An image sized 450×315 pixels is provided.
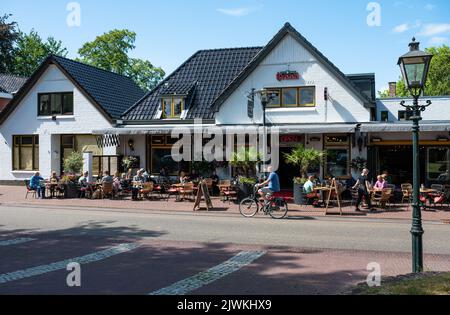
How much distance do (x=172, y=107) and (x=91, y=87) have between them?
5.60 m

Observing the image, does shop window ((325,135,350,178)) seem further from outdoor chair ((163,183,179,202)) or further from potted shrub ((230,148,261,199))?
outdoor chair ((163,183,179,202))

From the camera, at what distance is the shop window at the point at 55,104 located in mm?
27609

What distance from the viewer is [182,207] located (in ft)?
58.8

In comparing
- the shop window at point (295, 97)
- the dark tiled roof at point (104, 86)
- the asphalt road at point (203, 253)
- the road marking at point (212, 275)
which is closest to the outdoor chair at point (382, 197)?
the asphalt road at point (203, 253)

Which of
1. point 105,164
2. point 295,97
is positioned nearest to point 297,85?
point 295,97

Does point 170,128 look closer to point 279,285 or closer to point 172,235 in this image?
point 172,235

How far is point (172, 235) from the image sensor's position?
11.5 m

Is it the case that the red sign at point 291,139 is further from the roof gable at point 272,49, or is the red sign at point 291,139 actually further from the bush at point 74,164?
the bush at point 74,164

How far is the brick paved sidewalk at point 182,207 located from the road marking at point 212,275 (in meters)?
6.96

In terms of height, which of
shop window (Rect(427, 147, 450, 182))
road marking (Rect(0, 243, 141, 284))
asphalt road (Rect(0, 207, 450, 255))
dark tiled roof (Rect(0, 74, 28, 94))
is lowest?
road marking (Rect(0, 243, 141, 284))

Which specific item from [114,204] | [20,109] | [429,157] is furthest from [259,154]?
[20,109]

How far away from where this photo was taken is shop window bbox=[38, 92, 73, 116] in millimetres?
27609

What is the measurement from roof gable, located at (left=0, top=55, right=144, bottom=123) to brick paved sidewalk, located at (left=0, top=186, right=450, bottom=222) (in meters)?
7.19

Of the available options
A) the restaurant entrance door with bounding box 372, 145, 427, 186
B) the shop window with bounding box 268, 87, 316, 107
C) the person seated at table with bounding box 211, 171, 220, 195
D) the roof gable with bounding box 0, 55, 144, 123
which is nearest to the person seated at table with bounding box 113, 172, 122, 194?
the person seated at table with bounding box 211, 171, 220, 195
